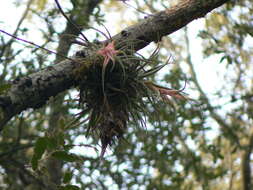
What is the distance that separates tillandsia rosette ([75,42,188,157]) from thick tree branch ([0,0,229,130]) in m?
0.08

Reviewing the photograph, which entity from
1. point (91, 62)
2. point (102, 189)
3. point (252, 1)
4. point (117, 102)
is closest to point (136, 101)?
point (117, 102)

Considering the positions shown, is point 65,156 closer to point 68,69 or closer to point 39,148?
point 39,148

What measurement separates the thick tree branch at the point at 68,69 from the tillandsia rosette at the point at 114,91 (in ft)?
0.25

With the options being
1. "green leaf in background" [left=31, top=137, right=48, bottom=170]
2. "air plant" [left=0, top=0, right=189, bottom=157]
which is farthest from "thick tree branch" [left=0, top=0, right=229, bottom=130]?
"green leaf in background" [left=31, top=137, right=48, bottom=170]

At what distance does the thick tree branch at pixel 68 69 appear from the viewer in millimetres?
2043

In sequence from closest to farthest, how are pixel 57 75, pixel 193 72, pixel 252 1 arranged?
pixel 57 75 → pixel 252 1 → pixel 193 72

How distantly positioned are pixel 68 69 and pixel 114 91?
25cm

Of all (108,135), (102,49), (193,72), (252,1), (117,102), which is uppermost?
(193,72)

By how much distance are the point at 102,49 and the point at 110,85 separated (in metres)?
0.18

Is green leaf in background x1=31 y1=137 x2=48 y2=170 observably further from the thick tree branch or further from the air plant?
the air plant

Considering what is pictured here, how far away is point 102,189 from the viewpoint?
12.9 ft

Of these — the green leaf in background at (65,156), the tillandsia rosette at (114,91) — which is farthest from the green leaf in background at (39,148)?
the tillandsia rosette at (114,91)

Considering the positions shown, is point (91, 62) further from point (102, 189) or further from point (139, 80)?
point (102, 189)

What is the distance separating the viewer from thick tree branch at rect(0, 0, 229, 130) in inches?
80.4
